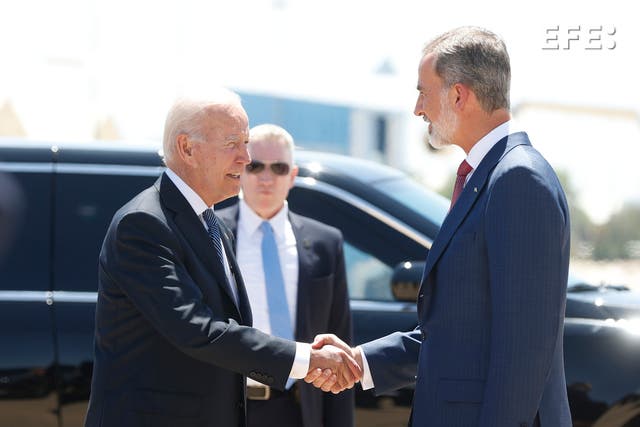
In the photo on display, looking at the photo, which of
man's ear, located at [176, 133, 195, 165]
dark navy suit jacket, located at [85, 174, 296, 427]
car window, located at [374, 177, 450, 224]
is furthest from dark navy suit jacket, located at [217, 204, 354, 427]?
man's ear, located at [176, 133, 195, 165]

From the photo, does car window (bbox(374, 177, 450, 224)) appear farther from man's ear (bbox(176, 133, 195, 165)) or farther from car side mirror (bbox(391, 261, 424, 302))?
man's ear (bbox(176, 133, 195, 165))

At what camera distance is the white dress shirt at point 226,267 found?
3.41 metres

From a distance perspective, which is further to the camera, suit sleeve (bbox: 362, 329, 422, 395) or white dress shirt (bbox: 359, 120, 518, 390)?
suit sleeve (bbox: 362, 329, 422, 395)

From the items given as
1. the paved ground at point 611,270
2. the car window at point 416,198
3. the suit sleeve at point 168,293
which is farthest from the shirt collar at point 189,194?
the paved ground at point 611,270

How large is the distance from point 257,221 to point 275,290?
14.3 inches

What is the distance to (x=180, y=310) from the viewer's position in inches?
124

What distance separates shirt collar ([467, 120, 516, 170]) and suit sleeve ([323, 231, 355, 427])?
5.25 feet

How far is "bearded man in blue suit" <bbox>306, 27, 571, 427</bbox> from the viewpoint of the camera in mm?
2752

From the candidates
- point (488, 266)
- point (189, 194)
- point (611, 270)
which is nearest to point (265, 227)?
point (189, 194)

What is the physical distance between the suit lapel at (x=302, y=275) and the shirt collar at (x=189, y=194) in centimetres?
114

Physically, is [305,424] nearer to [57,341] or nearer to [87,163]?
[57,341]

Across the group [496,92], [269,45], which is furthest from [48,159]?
[269,45]

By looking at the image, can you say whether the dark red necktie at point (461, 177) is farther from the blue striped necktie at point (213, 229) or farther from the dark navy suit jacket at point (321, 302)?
the dark navy suit jacket at point (321, 302)

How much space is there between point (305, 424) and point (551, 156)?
3566 cm
